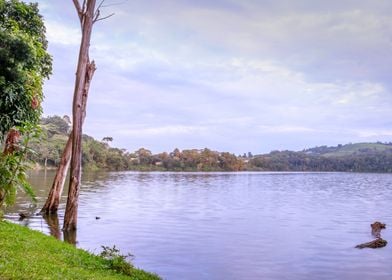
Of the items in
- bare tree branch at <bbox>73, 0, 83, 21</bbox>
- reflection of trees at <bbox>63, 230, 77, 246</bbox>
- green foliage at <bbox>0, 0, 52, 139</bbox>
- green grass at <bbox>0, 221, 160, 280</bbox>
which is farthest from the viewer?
bare tree branch at <bbox>73, 0, 83, 21</bbox>

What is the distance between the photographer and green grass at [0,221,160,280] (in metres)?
9.67

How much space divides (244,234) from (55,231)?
40.1 ft

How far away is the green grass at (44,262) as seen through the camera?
381 inches

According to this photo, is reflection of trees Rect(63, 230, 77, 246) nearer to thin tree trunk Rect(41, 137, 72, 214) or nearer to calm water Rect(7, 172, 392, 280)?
calm water Rect(7, 172, 392, 280)

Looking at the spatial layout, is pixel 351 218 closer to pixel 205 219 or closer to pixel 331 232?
pixel 331 232

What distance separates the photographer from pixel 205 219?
119ft

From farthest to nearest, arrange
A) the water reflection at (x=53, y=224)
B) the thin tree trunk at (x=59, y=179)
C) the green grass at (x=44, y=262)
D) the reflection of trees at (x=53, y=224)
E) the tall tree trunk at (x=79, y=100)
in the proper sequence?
1. the thin tree trunk at (x=59, y=179)
2. the tall tree trunk at (x=79, y=100)
3. the reflection of trees at (x=53, y=224)
4. the water reflection at (x=53, y=224)
5. the green grass at (x=44, y=262)

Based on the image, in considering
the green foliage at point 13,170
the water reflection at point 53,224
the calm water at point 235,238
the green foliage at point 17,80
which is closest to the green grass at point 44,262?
the green foliage at point 13,170

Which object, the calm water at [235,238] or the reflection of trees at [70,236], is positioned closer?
the calm water at [235,238]

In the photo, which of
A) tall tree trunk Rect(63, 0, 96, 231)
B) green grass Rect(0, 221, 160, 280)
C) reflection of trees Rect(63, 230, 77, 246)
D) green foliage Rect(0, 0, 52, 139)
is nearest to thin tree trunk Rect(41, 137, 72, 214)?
tall tree trunk Rect(63, 0, 96, 231)

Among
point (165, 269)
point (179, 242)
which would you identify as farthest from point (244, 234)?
point (165, 269)

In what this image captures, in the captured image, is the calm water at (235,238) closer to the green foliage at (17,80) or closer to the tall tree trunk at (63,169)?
the tall tree trunk at (63,169)

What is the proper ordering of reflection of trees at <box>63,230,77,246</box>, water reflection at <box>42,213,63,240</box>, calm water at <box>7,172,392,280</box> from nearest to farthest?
1. calm water at <box>7,172,392,280</box>
2. reflection of trees at <box>63,230,77,246</box>
3. water reflection at <box>42,213,63,240</box>

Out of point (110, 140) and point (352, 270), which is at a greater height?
point (110, 140)
